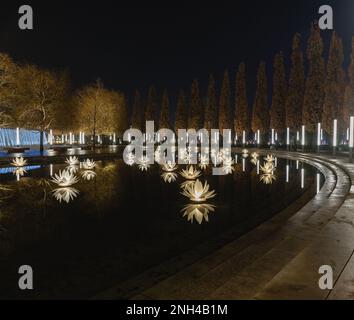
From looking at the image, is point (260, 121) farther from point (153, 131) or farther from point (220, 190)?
point (220, 190)

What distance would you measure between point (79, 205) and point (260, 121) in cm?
4598

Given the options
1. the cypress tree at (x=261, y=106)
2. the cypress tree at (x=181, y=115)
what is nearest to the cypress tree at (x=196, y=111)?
the cypress tree at (x=181, y=115)

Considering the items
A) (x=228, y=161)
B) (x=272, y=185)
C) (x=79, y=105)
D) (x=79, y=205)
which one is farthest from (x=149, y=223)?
(x=79, y=105)

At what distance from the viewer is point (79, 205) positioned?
1146 centimetres

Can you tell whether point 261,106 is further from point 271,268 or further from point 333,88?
point 271,268

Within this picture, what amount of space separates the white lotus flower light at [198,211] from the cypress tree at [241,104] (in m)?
47.8

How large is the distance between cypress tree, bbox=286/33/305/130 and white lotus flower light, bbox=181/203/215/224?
37.6 meters

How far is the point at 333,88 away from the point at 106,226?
37.4 meters

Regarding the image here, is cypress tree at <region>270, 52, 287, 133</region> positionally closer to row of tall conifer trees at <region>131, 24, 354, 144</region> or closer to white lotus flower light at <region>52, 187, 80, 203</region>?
row of tall conifer trees at <region>131, 24, 354, 144</region>

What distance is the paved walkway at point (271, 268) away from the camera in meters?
4.32

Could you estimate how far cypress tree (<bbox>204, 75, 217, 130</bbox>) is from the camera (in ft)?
207

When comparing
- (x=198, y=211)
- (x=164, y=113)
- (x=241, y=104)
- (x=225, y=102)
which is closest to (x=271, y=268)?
(x=198, y=211)

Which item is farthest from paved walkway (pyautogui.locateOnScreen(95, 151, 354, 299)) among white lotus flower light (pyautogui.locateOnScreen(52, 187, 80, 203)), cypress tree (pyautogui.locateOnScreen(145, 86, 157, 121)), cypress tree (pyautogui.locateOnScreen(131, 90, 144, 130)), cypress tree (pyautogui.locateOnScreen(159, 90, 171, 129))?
cypress tree (pyautogui.locateOnScreen(131, 90, 144, 130))
